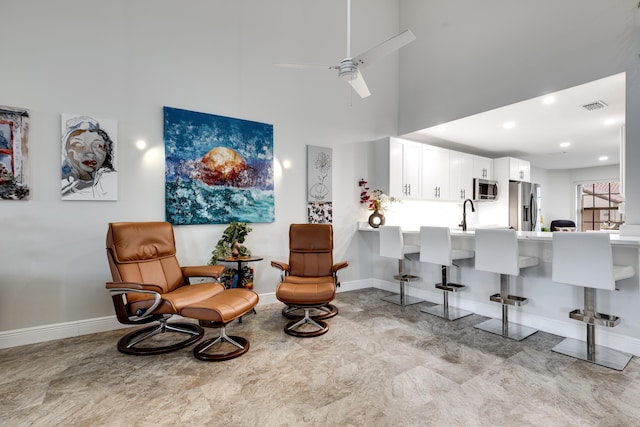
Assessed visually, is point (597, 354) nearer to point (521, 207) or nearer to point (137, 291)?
point (137, 291)

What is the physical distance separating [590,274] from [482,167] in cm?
449

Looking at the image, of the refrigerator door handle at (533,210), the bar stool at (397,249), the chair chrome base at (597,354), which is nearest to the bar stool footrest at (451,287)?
the bar stool at (397,249)

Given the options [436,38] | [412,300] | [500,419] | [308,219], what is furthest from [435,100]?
[500,419]

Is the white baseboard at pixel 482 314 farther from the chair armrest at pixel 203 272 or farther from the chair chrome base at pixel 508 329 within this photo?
the chair armrest at pixel 203 272

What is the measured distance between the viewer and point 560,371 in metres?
2.38

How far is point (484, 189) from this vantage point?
6.43 m

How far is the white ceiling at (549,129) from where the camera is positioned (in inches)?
147

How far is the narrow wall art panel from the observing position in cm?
458

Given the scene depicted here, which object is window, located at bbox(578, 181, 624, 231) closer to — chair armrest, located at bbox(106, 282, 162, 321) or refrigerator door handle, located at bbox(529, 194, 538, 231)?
refrigerator door handle, located at bbox(529, 194, 538, 231)

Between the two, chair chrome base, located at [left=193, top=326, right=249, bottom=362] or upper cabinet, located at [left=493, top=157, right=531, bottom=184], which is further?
upper cabinet, located at [left=493, top=157, right=531, bottom=184]

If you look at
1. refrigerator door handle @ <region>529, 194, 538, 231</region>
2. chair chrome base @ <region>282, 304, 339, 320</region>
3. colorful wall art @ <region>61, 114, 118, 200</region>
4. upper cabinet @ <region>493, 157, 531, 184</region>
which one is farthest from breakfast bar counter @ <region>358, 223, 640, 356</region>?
refrigerator door handle @ <region>529, 194, 538, 231</region>

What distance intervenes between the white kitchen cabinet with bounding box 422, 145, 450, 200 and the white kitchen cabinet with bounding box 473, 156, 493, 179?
921 mm

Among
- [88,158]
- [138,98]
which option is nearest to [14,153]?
[88,158]

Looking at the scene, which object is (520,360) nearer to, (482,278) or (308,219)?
→ (482,278)
